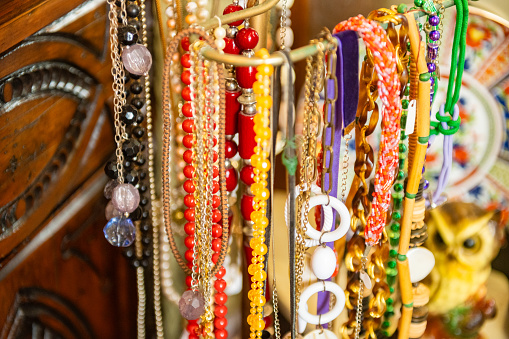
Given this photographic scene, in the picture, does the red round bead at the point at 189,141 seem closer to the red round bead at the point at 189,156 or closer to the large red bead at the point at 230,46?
the red round bead at the point at 189,156

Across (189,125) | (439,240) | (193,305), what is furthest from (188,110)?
(439,240)

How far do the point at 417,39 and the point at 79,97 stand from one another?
0.44 metres

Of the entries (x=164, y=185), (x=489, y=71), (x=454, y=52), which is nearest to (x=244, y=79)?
(x=164, y=185)

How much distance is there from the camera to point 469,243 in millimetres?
948

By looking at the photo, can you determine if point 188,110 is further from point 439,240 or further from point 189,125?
point 439,240

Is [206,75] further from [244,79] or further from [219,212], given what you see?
[219,212]

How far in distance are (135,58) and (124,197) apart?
0.19 m

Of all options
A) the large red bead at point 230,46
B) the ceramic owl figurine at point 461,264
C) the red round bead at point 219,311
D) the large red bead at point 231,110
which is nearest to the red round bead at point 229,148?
the large red bead at point 231,110

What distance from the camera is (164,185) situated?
70 centimetres

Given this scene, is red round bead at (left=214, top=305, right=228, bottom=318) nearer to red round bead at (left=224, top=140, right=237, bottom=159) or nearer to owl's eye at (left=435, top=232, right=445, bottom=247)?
red round bead at (left=224, top=140, right=237, bottom=159)

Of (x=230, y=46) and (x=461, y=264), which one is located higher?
(x=230, y=46)

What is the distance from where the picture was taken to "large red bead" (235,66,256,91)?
2.13 feet

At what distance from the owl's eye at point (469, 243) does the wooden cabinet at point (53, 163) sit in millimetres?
586

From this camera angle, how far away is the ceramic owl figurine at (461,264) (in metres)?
0.94
